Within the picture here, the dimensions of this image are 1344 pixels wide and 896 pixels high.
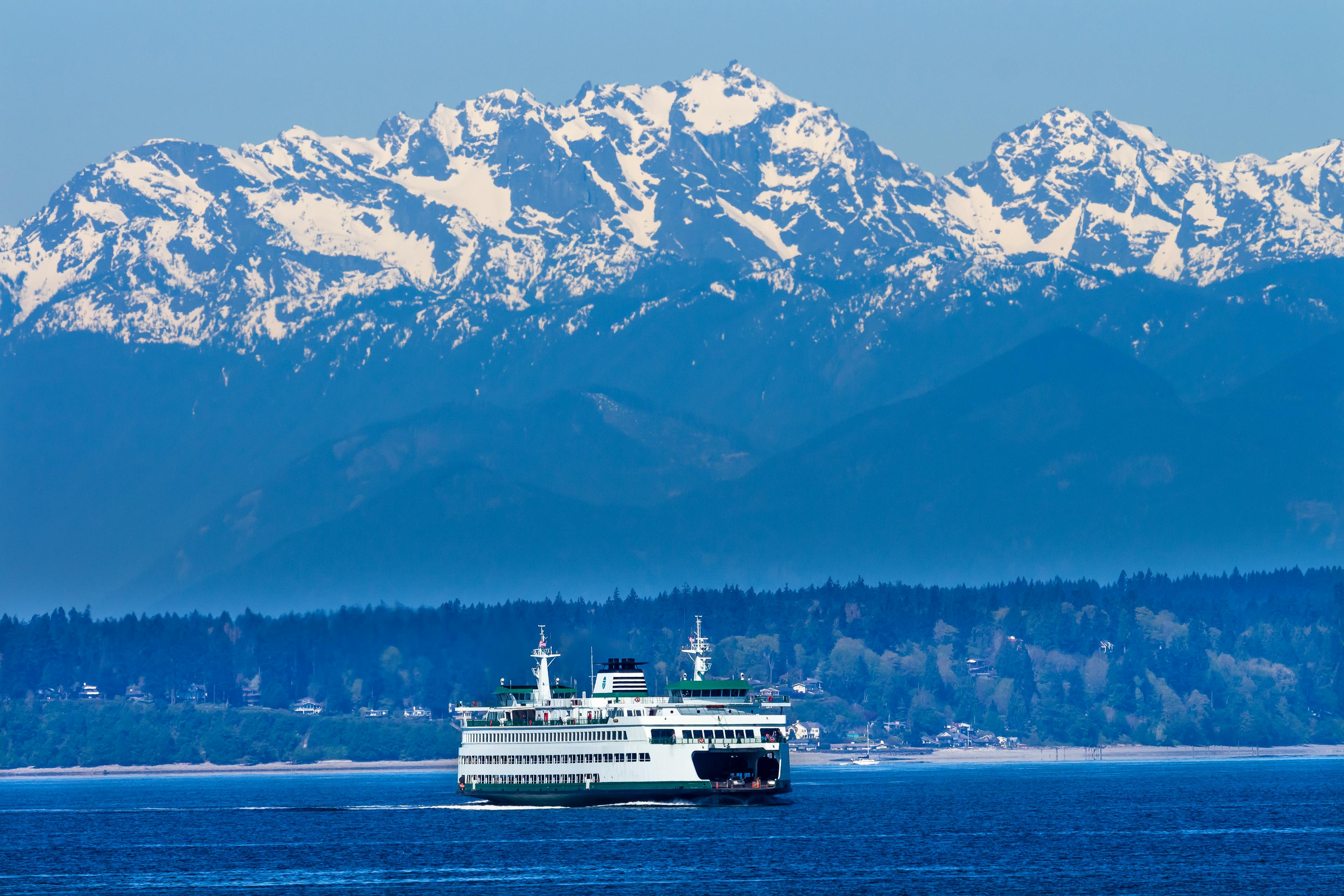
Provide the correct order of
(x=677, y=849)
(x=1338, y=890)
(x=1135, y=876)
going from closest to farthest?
(x=1338, y=890) < (x=1135, y=876) < (x=677, y=849)

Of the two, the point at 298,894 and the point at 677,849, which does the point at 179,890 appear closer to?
the point at 298,894

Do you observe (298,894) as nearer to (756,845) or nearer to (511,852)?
(511,852)

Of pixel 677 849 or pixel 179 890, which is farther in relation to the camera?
pixel 677 849

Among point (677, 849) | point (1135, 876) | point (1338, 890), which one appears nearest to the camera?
point (1338, 890)

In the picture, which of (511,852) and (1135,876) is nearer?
(1135,876)

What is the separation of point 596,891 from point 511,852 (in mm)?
28990

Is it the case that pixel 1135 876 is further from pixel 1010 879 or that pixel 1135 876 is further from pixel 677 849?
pixel 677 849

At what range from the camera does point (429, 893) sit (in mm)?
171625

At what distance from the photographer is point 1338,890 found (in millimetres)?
167750

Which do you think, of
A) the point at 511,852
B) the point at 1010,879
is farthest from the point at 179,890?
the point at 1010,879

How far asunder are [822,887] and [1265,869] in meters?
34.3

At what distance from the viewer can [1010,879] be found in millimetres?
177500

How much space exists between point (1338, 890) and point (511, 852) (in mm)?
63117

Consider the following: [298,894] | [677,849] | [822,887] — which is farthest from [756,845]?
[298,894]
